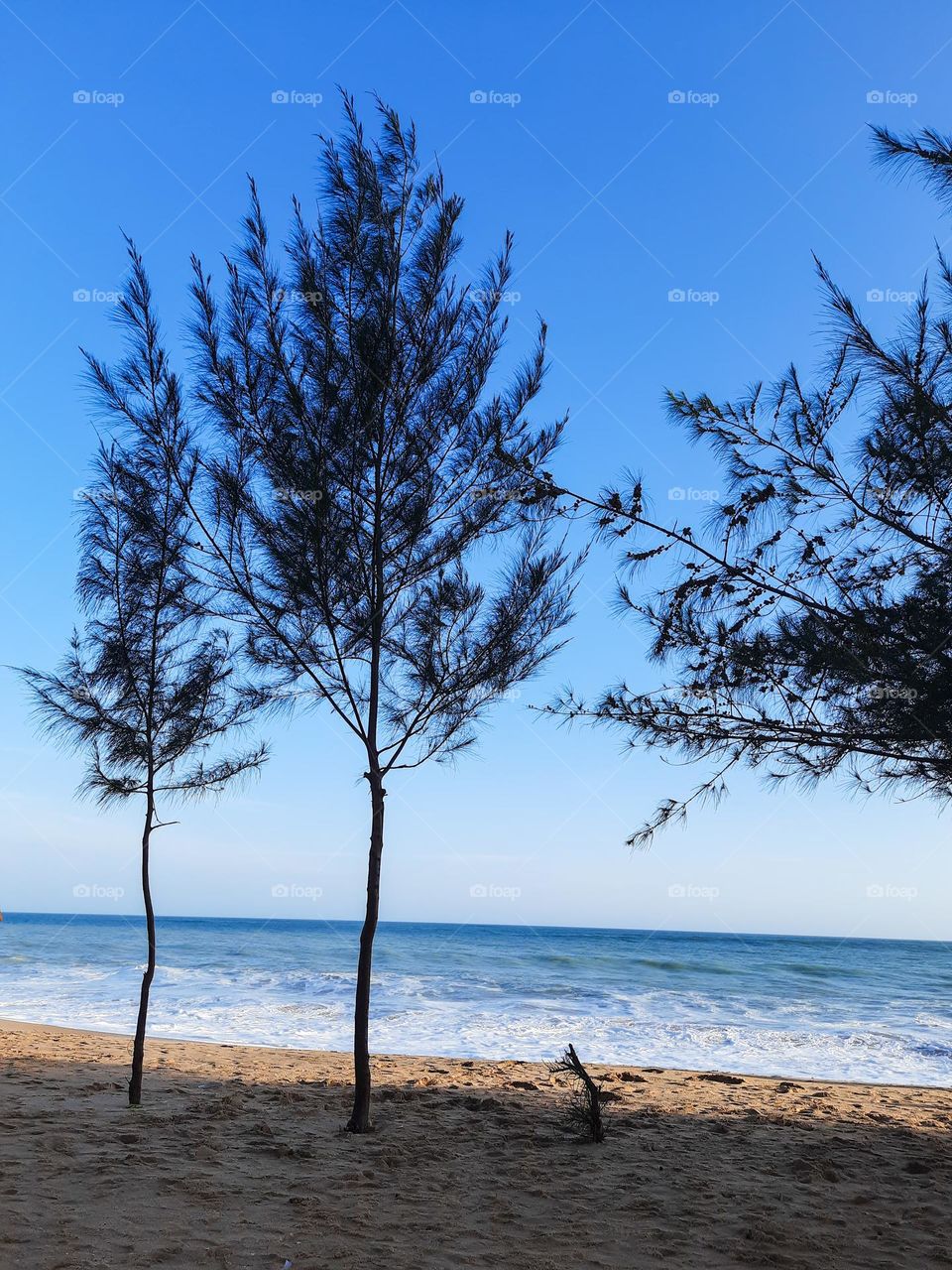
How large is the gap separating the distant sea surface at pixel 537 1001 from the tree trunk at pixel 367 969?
22.2ft

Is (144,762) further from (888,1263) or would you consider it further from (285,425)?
(888,1263)

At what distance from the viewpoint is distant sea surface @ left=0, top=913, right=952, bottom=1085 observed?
1452 centimetres

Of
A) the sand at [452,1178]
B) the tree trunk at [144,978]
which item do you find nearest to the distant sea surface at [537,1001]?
the sand at [452,1178]

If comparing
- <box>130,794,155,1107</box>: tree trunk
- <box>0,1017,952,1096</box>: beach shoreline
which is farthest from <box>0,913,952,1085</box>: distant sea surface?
<box>130,794,155,1107</box>: tree trunk

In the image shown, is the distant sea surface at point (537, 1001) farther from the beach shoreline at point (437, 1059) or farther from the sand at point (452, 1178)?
the sand at point (452, 1178)

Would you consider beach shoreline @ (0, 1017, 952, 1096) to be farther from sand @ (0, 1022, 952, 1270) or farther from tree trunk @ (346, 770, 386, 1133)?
tree trunk @ (346, 770, 386, 1133)

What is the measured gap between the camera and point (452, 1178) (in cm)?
577

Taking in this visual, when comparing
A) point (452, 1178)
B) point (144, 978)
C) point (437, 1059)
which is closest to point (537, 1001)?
point (437, 1059)

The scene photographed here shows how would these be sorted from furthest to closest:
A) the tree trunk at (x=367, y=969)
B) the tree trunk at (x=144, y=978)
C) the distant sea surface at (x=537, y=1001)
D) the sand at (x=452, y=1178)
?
the distant sea surface at (x=537, y=1001) < the tree trunk at (x=144, y=978) < the tree trunk at (x=367, y=969) < the sand at (x=452, y=1178)

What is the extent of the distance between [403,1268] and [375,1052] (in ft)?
31.3

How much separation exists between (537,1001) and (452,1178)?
15941 mm

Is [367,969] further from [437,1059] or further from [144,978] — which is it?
[437,1059]

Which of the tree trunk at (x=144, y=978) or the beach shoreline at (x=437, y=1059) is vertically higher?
the tree trunk at (x=144, y=978)

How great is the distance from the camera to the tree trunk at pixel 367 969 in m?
6.97
